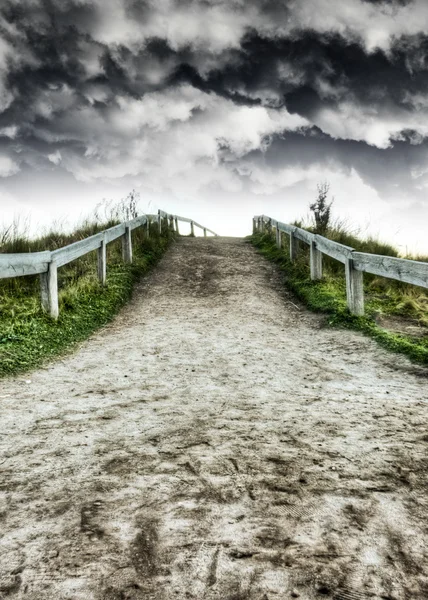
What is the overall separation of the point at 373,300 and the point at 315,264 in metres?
1.56

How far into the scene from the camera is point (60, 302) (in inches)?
281

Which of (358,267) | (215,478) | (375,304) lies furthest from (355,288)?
(215,478)

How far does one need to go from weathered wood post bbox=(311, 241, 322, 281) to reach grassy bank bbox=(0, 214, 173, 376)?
3918 mm

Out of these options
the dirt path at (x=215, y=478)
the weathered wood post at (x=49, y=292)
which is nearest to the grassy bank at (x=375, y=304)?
the dirt path at (x=215, y=478)

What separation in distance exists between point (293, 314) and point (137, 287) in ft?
12.0

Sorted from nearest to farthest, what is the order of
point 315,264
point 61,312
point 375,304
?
point 61,312 < point 375,304 < point 315,264

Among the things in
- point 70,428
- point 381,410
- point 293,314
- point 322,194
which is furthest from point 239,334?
point 322,194

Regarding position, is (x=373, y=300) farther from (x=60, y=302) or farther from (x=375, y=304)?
(x=60, y=302)

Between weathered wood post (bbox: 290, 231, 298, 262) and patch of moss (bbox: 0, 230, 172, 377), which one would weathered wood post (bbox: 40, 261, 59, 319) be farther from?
weathered wood post (bbox: 290, 231, 298, 262)

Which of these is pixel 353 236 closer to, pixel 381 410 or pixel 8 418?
pixel 381 410

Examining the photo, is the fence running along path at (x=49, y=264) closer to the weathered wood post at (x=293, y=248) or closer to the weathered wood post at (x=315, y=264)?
the weathered wood post at (x=315, y=264)

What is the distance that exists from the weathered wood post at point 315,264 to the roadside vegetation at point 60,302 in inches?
154

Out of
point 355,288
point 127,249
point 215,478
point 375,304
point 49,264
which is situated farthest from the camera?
point 127,249

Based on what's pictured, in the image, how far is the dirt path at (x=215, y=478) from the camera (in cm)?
189
